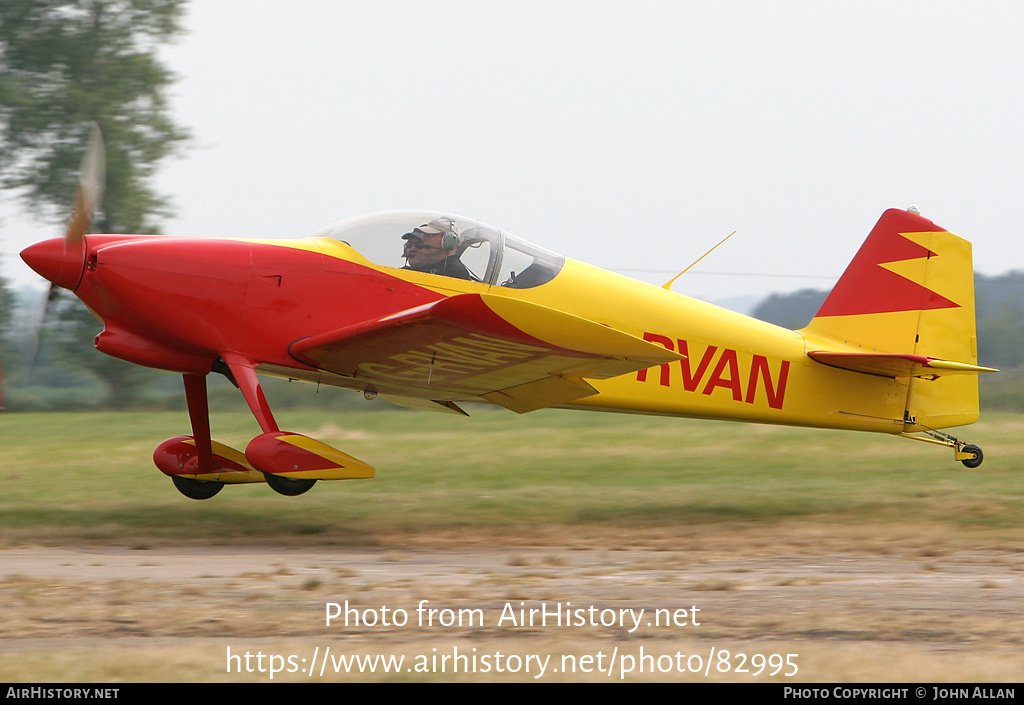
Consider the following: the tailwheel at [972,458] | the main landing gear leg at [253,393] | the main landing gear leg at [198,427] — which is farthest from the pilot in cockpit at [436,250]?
the tailwheel at [972,458]

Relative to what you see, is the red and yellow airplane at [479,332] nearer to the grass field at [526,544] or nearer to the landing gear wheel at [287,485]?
the landing gear wheel at [287,485]

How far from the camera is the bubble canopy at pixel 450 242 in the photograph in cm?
690

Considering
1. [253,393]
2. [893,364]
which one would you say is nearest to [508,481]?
[253,393]

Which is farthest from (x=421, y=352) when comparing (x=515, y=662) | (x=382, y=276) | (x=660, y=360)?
(x=515, y=662)

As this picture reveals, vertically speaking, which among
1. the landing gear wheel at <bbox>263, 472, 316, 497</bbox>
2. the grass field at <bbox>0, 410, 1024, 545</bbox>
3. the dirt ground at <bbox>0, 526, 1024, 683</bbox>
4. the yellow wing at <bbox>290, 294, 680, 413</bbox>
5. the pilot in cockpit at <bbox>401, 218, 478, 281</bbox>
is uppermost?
the pilot in cockpit at <bbox>401, 218, 478, 281</bbox>

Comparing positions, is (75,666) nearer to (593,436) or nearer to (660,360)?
(660,360)

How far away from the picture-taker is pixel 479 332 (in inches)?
224

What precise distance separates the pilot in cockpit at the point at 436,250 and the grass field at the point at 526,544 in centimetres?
195

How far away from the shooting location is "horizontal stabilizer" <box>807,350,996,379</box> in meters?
7.86

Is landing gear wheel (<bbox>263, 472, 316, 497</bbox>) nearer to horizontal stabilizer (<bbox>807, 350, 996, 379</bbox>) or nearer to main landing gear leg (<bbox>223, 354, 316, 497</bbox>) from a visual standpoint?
main landing gear leg (<bbox>223, 354, 316, 497</bbox>)

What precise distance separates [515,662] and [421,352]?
299 cm

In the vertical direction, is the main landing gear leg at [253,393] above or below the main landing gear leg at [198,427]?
above

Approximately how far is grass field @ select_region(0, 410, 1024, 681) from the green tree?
9525mm

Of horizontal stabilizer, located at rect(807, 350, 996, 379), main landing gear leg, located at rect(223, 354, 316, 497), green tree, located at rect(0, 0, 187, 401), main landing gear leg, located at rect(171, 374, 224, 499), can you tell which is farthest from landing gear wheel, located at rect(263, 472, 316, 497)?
green tree, located at rect(0, 0, 187, 401)
